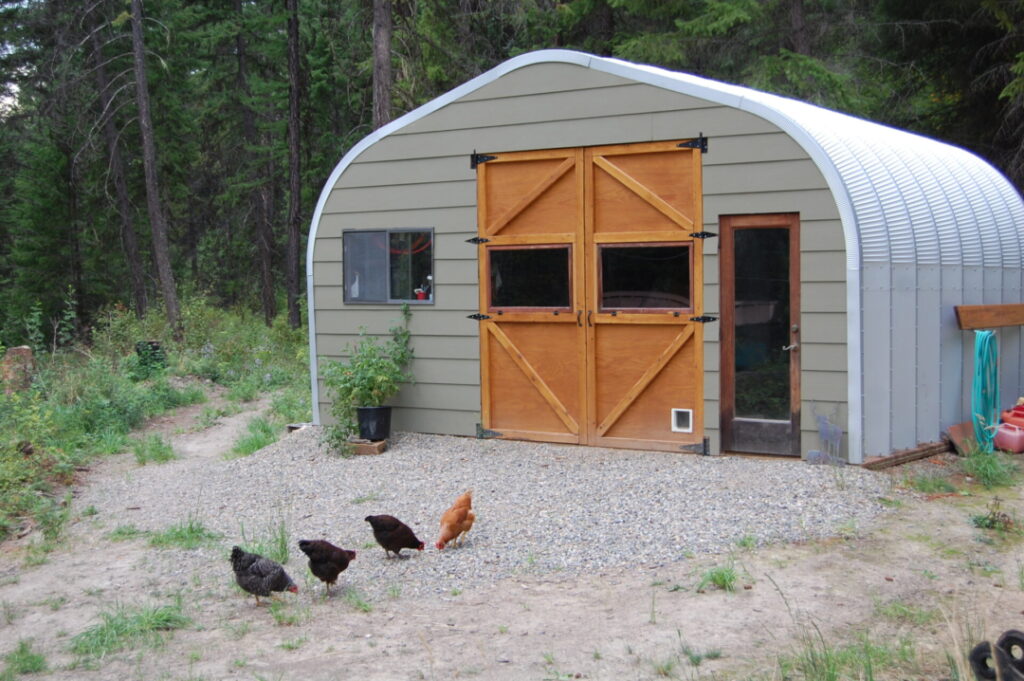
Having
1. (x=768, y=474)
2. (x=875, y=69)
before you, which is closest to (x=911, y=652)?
(x=768, y=474)

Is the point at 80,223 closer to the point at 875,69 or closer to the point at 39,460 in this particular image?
the point at 39,460

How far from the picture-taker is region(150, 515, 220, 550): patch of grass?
662 cm

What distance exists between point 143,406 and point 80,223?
12614 mm

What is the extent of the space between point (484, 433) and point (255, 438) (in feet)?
8.46

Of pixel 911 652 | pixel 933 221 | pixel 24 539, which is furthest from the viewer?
pixel 933 221

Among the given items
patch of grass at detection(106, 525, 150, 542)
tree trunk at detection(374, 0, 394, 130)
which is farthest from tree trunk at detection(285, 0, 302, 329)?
patch of grass at detection(106, 525, 150, 542)

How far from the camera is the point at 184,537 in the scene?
672 cm

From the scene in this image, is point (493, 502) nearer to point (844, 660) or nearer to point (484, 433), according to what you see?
point (484, 433)

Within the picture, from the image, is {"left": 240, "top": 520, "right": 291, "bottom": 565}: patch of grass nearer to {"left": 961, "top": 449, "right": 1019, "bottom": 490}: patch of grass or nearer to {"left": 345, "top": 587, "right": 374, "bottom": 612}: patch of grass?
Result: {"left": 345, "top": 587, "right": 374, "bottom": 612}: patch of grass

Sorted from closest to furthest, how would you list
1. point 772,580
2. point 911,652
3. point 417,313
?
point 911,652 < point 772,580 < point 417,313

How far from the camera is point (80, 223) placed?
22.8 metres

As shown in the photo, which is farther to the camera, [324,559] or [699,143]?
[699,143]

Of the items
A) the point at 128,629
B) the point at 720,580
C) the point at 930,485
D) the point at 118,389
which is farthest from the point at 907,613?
the point at 118,389

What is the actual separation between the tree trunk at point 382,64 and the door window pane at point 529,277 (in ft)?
17.7
